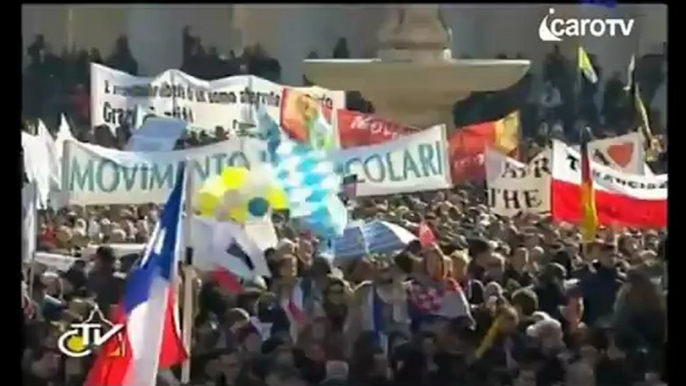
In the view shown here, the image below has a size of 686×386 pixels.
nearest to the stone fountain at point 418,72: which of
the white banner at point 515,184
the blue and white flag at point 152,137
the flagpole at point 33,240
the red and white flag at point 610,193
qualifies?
the white banner at point 515,184

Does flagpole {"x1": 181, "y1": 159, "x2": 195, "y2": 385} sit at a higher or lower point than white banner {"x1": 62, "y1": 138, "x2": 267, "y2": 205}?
lower

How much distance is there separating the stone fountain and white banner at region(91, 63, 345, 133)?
71 mm

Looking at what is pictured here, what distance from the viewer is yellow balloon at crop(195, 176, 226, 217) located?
6.19 m

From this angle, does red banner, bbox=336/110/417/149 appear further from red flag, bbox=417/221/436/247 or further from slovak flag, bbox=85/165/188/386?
slovak flag, bbox=85/165/188/386

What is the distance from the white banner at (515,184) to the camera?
6.17 m

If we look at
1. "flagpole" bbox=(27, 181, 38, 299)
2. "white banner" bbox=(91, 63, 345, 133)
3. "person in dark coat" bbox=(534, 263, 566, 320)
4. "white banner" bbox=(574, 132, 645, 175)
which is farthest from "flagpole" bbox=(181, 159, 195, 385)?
"white banner" bbox=(574, 132, 645, 175)

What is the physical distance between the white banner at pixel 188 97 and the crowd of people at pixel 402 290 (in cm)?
3

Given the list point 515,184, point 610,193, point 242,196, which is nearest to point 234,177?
point 242,196

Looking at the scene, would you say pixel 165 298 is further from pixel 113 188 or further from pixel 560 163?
pixel 560 163

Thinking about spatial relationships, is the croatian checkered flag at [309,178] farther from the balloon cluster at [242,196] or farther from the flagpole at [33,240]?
the flagpole at [33,240]

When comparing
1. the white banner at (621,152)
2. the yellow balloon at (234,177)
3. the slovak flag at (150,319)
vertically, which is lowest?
the slovak flag at (150,319)

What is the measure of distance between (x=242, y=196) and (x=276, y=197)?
0.30 ft
